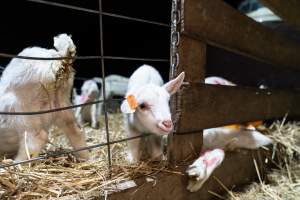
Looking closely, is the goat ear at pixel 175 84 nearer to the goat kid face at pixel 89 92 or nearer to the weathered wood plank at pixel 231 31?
the weathered wood plank at pixel 231 31

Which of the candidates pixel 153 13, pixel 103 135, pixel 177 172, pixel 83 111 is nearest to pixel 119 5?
pixel 153 13

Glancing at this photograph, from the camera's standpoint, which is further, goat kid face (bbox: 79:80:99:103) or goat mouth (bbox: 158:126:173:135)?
goat kid face (bbox: 79:80:99:103)

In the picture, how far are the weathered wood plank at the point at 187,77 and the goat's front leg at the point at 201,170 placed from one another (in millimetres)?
94

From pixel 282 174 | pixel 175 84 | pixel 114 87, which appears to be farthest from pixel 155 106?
pixel 114 87

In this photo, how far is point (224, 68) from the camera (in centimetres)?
514

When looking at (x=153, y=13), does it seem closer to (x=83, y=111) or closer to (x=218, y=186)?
(x=83, y=111)

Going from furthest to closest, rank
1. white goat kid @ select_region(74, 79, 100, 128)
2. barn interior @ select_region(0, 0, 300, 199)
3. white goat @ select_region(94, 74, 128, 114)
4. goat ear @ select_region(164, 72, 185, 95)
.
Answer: white goat @ select_region(94, 74, 128, 114)
white goat kid @ select_region(74, 79, 100, 128)
barn interior @ select_region(0, 0, 300, 199)
goat ear @ select_region(164, 72, 185, 95)

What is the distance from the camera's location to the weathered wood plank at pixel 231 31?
Answer: 226 centimetres

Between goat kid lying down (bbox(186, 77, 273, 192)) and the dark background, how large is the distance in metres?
1.47

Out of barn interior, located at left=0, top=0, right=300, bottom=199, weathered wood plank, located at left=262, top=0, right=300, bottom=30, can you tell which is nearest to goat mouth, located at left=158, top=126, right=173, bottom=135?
barn interior, located at left=0, top=0, right=300, bottom=199

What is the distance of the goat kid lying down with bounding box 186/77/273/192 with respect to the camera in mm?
2398

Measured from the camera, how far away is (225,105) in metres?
2.71

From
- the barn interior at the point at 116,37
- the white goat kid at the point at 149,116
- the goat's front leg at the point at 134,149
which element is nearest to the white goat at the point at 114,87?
the barn interior at the point at 116,37

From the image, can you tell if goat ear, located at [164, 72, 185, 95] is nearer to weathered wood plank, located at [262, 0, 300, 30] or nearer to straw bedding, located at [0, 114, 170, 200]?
straw bedding, located at [0, 114, 170, 200]
